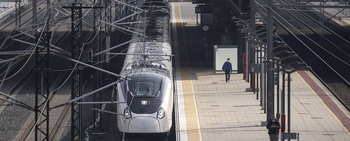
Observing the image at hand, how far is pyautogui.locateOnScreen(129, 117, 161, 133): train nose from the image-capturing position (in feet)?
71.8

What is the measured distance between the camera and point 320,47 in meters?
46.1

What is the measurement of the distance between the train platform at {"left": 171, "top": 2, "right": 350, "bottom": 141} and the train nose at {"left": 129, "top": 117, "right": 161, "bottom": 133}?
1796mm

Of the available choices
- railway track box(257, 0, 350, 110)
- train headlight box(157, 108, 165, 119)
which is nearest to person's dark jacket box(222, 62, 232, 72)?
railway track box(257, 0, 350, 110)

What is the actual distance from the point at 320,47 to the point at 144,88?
1045 inches

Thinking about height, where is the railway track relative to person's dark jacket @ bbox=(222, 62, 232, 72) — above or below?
below

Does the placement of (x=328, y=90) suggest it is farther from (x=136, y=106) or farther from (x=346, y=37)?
(x=346, y=37)

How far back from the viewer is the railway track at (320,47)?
35606mm

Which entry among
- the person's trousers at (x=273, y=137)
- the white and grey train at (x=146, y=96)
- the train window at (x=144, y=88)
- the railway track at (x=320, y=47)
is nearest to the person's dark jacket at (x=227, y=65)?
the railway track at (x=320, y=47)

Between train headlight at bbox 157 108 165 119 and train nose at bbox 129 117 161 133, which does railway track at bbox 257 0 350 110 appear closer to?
train headlight at bbox 157 108 165 119

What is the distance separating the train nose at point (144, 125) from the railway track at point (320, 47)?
11473 millimetres

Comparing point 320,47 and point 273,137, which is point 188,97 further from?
point 320,47

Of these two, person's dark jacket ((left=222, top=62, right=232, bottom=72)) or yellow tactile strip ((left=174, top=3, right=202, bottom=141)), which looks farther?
person's dark jacket ((left=222, top=62, right=232, bottom=72))

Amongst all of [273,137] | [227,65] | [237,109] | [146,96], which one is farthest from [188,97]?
[273,137]

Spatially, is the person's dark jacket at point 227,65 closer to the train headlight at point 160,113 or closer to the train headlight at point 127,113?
the train headlight at point 160,113
